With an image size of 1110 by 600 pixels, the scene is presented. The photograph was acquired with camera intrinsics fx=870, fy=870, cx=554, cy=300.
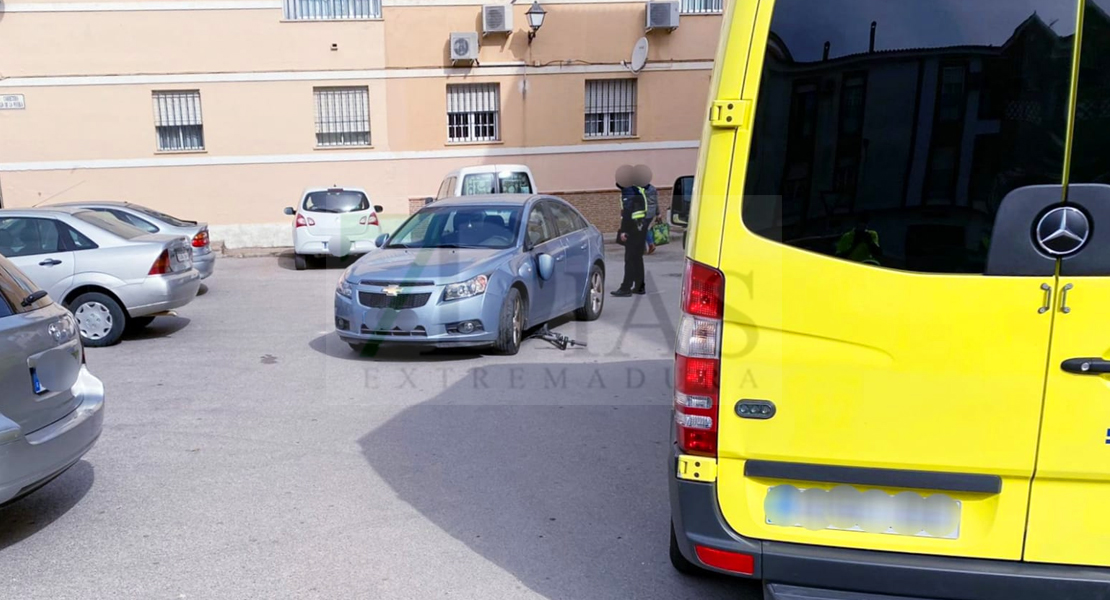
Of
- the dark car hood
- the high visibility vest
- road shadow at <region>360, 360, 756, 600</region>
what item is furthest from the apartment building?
road shadow at <region>360, 360, 756, 600</region>

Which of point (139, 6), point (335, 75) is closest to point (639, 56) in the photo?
point (335, 75)

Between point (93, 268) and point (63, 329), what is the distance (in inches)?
208

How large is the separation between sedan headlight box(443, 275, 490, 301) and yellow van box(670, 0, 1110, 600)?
17.3 feet

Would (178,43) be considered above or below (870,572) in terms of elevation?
above

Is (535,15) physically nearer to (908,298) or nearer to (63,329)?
(63,329)

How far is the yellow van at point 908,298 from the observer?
107 inches

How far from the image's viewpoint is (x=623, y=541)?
175 inches

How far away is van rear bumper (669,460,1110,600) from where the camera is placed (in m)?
2.83

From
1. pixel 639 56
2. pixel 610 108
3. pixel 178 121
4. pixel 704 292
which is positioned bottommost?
pixel 704 292

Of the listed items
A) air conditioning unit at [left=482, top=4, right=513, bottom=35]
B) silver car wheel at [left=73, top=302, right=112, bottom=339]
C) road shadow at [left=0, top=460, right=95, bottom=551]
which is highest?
air conditioning unit at [left=482, top=4, right=513, bottom=35]

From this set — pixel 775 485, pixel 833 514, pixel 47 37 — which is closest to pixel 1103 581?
pixel 833 514

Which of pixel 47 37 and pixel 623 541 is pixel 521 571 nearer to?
pixel 623 541

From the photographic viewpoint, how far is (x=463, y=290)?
26.8ft

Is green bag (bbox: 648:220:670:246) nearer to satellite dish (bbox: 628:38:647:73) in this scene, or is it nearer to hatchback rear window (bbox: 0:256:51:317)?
satellite dish (bbox: 628:38:647:73)
